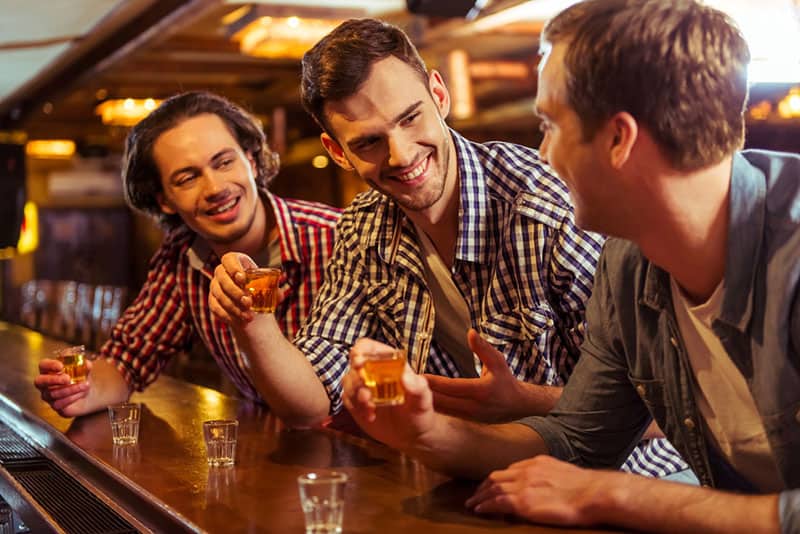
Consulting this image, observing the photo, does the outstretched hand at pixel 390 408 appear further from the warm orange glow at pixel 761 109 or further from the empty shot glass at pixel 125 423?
the warm orange glow at pixel 761 109

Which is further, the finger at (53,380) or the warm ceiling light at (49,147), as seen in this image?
the warm ceiling light at (49,147)

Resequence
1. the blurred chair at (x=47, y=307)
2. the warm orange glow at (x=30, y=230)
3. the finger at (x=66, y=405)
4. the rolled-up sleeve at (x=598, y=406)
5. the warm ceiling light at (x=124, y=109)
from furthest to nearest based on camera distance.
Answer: the warm orange glow at (x=30, y=230) → the blurred chair at (x=47, y=307) → the warm ceiling light at (x=124, y=109) → the finger at (x=66, y=405) → the rolled-up sleeve at (x=598, y=406)

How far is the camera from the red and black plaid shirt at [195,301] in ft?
10.6

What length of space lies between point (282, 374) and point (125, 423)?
1.29 feet

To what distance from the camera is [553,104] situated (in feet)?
5.48

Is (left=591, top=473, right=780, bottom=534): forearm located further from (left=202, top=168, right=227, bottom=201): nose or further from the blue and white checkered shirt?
(left=202, top=168, right=227, bottom=201): nose

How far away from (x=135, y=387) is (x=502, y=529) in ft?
6.86

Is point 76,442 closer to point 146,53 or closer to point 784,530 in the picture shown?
point 784,530

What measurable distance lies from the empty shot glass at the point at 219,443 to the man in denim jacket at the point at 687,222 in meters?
0.48

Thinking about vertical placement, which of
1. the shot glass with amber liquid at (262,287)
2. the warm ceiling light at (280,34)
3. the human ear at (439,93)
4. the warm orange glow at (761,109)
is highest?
the warm ceiling light at (280,34)

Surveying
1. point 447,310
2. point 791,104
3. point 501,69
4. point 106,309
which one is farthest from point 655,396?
point 501,69

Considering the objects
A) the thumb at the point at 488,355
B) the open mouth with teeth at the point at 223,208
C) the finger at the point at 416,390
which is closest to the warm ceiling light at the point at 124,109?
the open mouth with teeth at the point at 223,208

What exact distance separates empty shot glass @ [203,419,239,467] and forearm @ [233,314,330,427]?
1.03ft

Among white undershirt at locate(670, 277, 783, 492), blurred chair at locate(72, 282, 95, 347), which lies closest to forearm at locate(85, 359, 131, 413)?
white undershirt at locate(670, 277, 783, 492)
